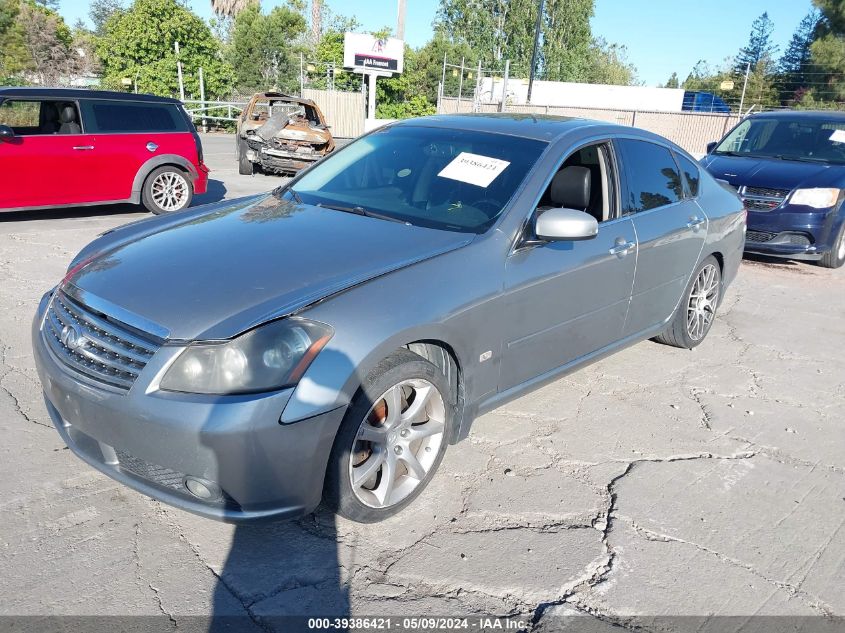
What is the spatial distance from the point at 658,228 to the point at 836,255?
215 inches

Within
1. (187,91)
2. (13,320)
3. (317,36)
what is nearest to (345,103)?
(187,91)

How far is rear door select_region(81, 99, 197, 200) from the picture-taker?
8914 mm

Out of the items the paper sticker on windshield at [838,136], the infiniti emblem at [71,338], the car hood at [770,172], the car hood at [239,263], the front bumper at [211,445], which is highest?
the paper sticker on windshield at [838,136]

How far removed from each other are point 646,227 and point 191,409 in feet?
9.96

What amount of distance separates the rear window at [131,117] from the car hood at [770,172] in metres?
7.24

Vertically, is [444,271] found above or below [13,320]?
above

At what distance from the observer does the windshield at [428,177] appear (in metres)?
3.56

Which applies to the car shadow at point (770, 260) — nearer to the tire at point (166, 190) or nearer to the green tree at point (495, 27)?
the tire at point (166, 190)

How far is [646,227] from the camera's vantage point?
4.30m

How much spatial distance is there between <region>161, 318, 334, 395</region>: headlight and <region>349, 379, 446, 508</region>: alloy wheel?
0.40 metres

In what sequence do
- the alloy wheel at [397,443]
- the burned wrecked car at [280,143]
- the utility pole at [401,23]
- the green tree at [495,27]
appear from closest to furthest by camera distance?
the alloy wheel at [397,443], the burned wrecked car at [280,143], the utility pole at [401,23], the green tree at [495,27]

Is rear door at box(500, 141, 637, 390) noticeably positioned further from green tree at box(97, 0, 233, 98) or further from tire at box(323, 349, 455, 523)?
green tree at box(97, 0, 233, 98)

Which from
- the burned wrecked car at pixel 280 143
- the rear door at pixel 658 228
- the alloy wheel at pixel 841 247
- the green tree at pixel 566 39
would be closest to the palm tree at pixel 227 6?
the green tree at pixel 566 39

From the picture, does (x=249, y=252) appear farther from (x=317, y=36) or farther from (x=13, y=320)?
(x=317, y=36)
